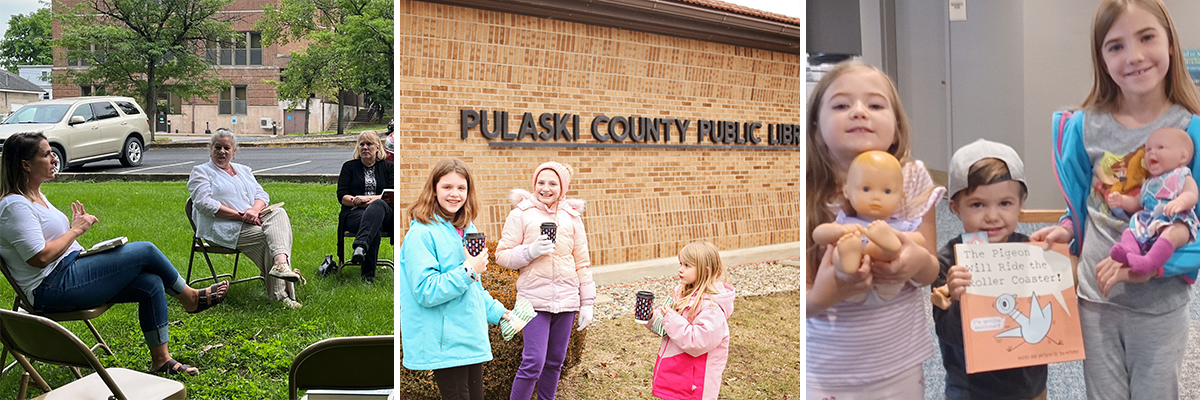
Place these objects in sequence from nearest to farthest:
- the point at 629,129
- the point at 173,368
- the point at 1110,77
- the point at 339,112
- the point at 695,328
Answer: the point at 1110,77 < the point at 695,328 < the point at 173,368 < the point at 339,112 < the point at 629,129

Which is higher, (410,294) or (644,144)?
(644,144)

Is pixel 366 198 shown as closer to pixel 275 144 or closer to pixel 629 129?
pixel 275 144

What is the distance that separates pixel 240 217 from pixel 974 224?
10.4 ft

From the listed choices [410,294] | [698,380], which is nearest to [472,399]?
[410,294]

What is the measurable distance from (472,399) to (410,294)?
19.4 inches

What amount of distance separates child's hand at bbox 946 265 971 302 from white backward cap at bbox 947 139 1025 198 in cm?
25

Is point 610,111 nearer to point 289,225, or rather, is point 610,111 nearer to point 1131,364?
point 289,225

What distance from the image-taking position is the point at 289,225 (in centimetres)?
388

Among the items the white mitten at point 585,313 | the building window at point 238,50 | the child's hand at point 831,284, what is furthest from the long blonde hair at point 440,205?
the building window at point 238,50

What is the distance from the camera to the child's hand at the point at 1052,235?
2681mm

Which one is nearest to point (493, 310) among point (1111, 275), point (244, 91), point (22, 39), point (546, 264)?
point (546, 264)

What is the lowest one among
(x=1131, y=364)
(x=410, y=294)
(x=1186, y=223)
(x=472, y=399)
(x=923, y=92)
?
(x=472, y=399)

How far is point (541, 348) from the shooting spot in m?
3.26

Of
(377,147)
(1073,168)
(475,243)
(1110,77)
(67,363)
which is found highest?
(1110,77)
